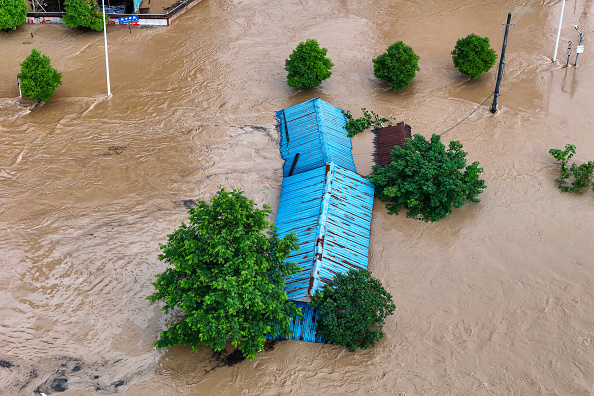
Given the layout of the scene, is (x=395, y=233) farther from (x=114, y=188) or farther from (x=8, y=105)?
(x=8, y=105)

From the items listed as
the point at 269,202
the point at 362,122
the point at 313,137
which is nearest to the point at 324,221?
the point at 269,202

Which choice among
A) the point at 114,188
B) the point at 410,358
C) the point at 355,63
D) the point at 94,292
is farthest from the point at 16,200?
the point at 355,63

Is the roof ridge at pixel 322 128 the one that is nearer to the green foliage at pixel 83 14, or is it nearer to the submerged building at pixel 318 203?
the submerged building at pixel 318 203

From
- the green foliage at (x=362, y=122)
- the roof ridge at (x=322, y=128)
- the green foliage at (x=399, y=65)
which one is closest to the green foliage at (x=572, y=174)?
the green foliage at (x=362, y=122)

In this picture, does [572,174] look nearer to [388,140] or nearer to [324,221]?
[388,140]

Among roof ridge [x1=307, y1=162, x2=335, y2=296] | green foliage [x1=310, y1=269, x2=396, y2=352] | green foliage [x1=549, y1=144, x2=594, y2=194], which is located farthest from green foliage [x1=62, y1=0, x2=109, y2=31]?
green foliage [x1=549, y1=144, x2=594, y2=194]
